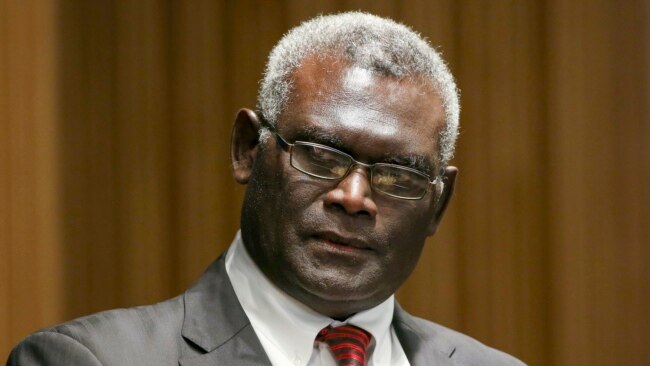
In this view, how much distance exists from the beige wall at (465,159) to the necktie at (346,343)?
0.90 meters

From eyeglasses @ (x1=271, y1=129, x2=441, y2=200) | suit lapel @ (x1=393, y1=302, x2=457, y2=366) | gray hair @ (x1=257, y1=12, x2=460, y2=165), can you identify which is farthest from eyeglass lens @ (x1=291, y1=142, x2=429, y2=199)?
suit lapel @ (x1=393, y1=302, x2=457, y2=366)

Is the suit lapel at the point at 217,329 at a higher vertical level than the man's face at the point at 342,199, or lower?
lower

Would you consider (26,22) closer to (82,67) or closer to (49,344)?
(82,67)

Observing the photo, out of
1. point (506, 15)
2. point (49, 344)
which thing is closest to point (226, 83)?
point (506, 15)

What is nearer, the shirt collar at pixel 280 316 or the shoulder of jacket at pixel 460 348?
the shirt collar at pixel 280 316

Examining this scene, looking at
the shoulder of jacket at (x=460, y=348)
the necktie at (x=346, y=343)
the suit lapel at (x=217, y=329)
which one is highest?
the suit lapel at (x=217, y=329)

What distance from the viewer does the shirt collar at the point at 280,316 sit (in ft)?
6.23

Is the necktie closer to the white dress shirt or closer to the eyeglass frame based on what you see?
the white dress shirt

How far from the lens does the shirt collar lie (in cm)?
190

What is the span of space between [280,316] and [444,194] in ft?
1.34

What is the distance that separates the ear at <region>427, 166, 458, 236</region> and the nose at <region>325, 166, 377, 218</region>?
0.25m

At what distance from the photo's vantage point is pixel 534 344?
294 cm

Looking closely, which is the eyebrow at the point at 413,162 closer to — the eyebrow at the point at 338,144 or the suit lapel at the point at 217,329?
the eyebrow at the point at 338,144

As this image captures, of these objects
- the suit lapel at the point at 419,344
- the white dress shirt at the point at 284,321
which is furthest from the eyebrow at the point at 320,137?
the suit lapel at the point at 419,344
